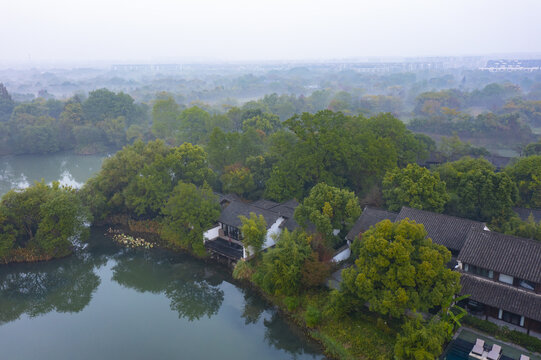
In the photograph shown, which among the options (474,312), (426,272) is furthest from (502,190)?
(426,272)

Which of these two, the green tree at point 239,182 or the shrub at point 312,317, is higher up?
the green tree at point 239,182

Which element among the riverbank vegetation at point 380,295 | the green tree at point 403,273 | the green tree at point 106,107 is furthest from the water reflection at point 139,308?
the green tree at point 106,107

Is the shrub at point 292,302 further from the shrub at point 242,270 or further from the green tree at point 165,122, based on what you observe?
the green tree at point 165,122

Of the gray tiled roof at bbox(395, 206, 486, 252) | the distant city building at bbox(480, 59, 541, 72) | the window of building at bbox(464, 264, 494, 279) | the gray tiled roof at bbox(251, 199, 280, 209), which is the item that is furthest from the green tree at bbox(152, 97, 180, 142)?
the distant city building at bbox(480, 59, 541, 72)

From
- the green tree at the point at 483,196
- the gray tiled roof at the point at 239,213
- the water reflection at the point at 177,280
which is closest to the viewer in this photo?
the water reflection at the point at 177,280

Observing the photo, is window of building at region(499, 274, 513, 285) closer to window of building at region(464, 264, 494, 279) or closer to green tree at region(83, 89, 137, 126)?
window of building at region(464, 264, 494, 279)

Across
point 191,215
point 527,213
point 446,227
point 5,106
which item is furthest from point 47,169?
point 527,213
